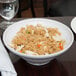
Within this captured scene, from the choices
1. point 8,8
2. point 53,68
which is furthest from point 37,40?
point 8,8

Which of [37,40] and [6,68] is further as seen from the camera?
A: [37,40]

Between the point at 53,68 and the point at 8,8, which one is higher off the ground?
the point at 8,8

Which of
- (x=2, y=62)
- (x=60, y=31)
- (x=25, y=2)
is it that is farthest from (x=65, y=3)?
(x=2, y=62)

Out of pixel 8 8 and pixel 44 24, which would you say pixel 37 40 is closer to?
pixel 44 24

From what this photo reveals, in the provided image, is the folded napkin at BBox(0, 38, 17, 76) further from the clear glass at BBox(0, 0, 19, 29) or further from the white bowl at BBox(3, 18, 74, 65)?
the clear glass at BBox(0, 0, 19, 29)

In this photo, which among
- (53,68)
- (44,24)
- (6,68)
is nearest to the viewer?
(6,68)

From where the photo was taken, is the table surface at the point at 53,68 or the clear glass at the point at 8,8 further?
the clear glass at the point at 8,8

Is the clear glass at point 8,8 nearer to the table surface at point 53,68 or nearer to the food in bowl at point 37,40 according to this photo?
the food in bowl at point 37,40

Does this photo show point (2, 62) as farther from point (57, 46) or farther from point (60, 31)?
point (60, 31)

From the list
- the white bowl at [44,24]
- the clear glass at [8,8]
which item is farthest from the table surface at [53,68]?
the clear glass at [8,8]
